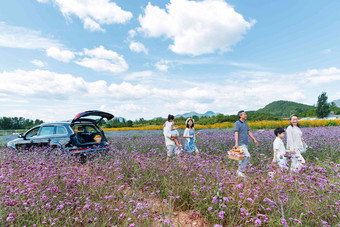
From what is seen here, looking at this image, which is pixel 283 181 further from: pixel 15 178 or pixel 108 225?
pixel 15 178

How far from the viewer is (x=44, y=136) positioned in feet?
24.4

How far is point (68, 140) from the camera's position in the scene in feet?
21.8

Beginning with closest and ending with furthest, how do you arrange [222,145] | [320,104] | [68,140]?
[68,140] < [222,145] < [320,104]

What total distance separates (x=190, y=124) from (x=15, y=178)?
4924 millimetres

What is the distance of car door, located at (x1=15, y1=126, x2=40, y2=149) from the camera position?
26.1 feet

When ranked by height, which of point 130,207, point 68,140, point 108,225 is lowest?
point 108,225

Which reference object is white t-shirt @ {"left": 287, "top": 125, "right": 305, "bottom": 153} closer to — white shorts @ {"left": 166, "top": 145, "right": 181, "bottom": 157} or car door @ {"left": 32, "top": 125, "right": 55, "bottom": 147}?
white shorts @ {"left": 166, "top": 145, "right": 181, "bottom": 157}

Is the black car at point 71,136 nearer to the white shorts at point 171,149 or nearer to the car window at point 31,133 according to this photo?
the car window at point 31,133

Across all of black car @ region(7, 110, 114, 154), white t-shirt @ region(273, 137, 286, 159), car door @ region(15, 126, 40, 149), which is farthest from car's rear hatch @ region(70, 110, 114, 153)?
white t-shirt @ region(273, 137, 286, 159)

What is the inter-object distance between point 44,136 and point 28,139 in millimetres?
1180

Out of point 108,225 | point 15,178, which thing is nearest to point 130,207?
point 108,225

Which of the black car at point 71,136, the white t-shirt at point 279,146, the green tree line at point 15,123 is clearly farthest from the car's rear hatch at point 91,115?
the green tree line at point 15,123

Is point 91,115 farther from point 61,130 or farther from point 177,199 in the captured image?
point 177,199

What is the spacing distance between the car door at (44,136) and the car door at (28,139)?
0.96 ft
